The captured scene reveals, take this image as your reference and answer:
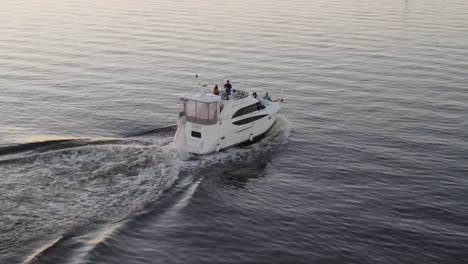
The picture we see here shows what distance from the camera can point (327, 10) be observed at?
11925cm

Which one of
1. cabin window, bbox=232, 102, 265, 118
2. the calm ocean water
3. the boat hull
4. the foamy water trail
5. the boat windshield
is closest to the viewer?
the foamy water trail

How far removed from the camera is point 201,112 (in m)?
41.5

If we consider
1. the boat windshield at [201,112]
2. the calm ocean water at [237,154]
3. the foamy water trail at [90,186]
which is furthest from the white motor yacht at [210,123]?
the calm ocean water at [237,154]

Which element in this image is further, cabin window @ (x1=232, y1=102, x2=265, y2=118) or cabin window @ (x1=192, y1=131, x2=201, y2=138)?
cabin window @ (x1=232, y1=102, x2=265, y2=118)

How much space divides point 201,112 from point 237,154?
171 inches

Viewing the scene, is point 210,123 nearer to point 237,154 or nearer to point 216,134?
point 216,134

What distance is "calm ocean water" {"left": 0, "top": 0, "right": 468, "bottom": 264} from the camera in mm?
29688

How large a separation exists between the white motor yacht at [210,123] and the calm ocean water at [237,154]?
1.29m

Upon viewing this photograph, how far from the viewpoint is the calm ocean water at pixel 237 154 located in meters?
29.7

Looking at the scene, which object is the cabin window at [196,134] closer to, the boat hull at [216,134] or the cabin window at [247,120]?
the boat hull at [216,134]

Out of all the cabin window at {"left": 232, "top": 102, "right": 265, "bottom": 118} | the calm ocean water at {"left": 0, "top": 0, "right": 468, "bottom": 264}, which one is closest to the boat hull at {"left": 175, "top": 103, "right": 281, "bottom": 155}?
the cabin window at {"left": 232, "top": 102, "right": 265, "bottom": 118}

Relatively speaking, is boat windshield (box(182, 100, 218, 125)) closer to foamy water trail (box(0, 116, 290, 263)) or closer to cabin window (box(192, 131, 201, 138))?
cabin window (box(192, 131, 201, 138))

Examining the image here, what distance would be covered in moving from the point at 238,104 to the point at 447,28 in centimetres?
6675

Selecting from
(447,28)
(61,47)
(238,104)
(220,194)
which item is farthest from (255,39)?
(220,194)
